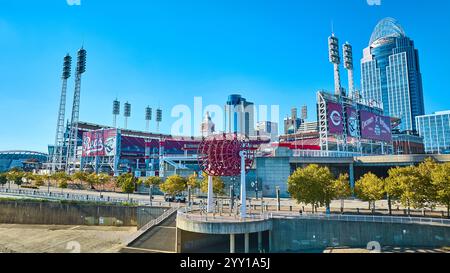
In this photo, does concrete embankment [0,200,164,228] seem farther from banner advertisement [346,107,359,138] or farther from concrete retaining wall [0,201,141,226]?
banner advertisement [346,107,359,138]

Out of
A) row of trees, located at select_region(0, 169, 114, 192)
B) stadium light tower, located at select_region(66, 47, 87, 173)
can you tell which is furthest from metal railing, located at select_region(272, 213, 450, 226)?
stadium light tower, located at select_region(66, 47, 87, 173)

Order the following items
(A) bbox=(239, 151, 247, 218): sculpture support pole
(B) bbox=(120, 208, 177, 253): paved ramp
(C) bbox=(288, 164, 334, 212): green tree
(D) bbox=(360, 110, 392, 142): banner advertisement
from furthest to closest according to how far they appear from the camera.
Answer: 1. (D) bbox=(360, 110, 392, 142): banner advertisement
2. (C) bbox=(288, 164, 334, 212): green tree
3. (A) bbox=(239, 151, 247, 218): sculpture support pole
4. (B) bbox=(120, 208, 177, 253): paved ramp

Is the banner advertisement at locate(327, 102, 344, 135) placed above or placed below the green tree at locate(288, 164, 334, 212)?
above

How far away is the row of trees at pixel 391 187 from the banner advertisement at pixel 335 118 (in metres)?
40.6

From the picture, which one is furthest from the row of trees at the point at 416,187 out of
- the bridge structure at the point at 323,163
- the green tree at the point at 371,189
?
the bridge structure at the point at 323,163

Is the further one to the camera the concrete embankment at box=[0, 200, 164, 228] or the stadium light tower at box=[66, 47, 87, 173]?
the stadium light tower at box=[66, 47, 87, 173]

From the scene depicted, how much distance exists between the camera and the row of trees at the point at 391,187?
35094 millimetres

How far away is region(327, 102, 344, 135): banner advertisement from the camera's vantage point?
84750 mm

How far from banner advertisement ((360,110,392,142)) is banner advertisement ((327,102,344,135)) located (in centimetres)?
1180

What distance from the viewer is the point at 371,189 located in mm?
39875

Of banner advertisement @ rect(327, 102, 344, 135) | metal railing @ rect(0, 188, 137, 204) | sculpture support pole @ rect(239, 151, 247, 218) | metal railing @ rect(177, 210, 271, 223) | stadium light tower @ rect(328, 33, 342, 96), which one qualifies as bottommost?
metal railing @ rect(177, 210, 271, 223)
